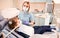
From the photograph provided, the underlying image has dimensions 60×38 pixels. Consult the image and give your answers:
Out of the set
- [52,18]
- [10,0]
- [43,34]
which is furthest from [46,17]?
[10,0]

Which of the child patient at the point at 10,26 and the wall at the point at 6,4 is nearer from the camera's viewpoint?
the child patient at the point at 10,26

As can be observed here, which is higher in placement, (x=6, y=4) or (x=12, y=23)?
(x=6, y=4)

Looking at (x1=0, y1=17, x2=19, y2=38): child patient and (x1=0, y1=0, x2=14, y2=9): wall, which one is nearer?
(x1=0, y1=17, x2=19, y2=38): child patient

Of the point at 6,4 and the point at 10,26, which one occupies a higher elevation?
the point at 6,4

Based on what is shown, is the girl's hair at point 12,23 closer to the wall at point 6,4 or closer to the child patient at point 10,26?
the child patient at point 10,26

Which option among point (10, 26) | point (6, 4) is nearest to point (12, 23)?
point (10, 26)

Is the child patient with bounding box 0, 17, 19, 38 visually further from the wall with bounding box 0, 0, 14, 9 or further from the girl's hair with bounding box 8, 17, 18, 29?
the wall with bounding box 0, 0, 14, 9

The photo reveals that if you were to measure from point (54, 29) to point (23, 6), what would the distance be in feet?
1.14

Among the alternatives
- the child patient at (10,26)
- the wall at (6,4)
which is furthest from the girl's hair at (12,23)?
the wall at (6,4)

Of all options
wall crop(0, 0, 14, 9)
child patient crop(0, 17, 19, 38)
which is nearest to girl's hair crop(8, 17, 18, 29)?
child patient crop(0, 17, 19, 38)

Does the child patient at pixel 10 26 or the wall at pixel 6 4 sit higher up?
the wall at pixel 6 4

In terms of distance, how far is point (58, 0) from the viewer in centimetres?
103

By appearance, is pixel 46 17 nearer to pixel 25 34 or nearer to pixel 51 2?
pixel 51 2

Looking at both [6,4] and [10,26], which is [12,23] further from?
[6,4]
